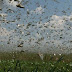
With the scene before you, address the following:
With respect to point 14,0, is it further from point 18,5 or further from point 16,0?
point 18,5

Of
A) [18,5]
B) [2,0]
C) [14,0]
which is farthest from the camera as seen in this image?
[18,5]

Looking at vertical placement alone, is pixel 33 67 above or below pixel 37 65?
below

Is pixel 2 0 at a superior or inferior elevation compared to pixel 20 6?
→ superior

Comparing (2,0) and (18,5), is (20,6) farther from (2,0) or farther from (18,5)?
Answer: (2,0)

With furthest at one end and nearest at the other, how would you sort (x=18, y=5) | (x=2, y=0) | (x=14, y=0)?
(x=18, y=5) < (x=14, y=0) < (x=2, y=0)

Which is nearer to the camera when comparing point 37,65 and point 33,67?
point 37,65

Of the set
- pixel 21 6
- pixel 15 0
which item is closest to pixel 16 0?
pixel 15 0

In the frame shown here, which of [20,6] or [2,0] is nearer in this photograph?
[2,0]

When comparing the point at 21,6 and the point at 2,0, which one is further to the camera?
the point at 21,6
